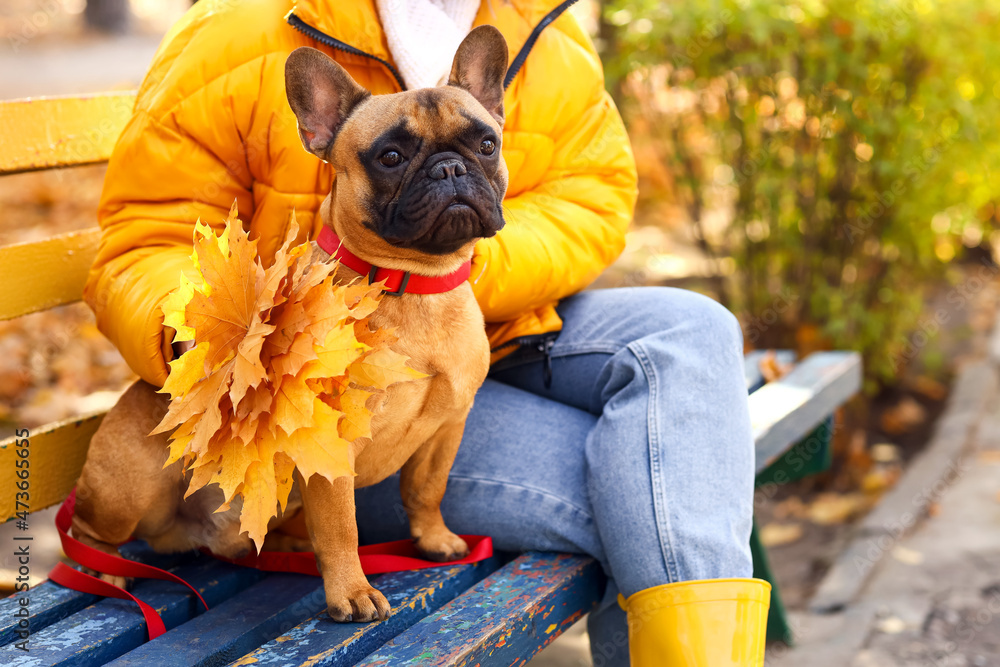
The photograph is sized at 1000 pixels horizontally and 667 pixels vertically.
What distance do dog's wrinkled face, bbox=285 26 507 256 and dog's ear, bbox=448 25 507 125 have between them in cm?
2

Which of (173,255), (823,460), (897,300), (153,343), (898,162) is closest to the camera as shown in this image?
(153,343)

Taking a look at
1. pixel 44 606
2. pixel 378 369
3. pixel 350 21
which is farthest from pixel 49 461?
pixel 350 21

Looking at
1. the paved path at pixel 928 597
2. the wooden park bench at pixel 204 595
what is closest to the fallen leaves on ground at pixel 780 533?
the paved path at pixel 928 597

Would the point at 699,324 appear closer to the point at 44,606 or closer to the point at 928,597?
the point at 44,606

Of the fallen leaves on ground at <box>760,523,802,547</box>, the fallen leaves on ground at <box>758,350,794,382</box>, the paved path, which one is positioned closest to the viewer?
the paved path

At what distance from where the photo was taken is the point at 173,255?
1820 mm

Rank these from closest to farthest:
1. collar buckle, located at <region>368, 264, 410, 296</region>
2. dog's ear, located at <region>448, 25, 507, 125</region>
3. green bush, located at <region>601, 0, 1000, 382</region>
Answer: collar buckle, located at <region>368, 264, 410, 296</region>, dog's ear, located at <region>448, 25, 507, 125</region>, green bush, located at <region>601, 0, 1000, 382</region>

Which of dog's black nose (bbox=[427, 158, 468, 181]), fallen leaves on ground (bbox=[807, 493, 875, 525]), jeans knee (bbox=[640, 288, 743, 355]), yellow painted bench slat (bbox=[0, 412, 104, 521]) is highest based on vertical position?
dog's black nose (bbox=[427, 158, 468, 181])

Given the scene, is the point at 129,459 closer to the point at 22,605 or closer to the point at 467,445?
the point at 22,605

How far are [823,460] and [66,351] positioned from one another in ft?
10.5

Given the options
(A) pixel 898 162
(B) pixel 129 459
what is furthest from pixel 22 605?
(A) pixel 898 162

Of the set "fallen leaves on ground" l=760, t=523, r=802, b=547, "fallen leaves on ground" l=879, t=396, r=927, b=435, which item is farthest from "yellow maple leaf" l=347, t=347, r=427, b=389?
"fallen leaves on ground" l=879, t=396, r=927, b=435

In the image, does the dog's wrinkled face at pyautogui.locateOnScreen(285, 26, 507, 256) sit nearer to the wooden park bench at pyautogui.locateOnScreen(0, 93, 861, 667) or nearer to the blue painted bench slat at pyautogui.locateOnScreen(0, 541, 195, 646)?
the wooden park bench at pyautogui.locateOnScreen(0, 93, 861, 667)

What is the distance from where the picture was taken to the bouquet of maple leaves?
1331mm
